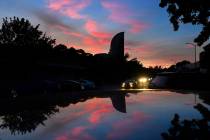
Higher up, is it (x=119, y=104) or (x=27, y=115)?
(x=119, y=104)

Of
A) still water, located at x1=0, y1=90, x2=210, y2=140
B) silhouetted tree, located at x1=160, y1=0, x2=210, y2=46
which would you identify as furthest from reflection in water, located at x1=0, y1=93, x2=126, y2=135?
silhouetted tree, located at x1=160, y1=0, x2=210, y2=46

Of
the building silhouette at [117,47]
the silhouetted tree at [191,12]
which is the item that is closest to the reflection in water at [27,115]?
the silhouetted tree at [191,12]

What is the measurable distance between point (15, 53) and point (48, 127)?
5505cm

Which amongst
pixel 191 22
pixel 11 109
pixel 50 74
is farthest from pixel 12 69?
pixel 11 109

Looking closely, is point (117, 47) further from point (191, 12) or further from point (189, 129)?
point (189, 129)

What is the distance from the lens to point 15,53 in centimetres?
5722

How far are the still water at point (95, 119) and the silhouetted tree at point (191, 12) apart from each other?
71.5ft

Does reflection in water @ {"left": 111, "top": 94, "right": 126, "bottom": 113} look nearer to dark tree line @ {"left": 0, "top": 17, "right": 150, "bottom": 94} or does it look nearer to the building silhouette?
dark tree line @ {"left": 0, "top": 17, "right": 150, "bottom": 94}

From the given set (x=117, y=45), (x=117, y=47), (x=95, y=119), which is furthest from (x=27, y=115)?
(x=117, y=45)

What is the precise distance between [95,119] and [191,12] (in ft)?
79.2

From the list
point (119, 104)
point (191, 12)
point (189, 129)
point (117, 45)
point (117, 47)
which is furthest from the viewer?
point (117, 45)

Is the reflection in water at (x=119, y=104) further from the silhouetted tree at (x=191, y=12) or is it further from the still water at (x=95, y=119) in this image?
the silhouetted tree at (x=191, y=12)

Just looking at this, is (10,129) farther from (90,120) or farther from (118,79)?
(118,79)

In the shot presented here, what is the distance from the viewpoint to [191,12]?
88.2ft
